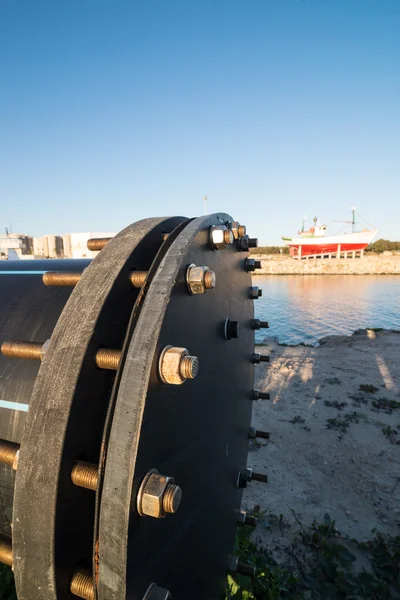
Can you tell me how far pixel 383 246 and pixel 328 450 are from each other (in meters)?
87.6

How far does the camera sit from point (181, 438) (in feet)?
4.24

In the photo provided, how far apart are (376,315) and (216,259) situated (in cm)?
2744

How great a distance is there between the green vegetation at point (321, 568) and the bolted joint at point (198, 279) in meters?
3.10

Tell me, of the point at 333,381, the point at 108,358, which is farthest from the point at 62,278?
the point at 333,381

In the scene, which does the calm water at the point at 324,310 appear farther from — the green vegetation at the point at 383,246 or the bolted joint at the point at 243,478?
the green vegetation at the point at 383,246

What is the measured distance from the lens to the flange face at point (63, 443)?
3.01ft

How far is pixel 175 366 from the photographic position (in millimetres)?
958

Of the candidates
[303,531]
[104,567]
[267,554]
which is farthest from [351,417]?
[104,567]

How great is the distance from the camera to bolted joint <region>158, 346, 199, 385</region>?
958 mm

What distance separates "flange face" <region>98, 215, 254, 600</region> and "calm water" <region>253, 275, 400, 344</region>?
1690 cm

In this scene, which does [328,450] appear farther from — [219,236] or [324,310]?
[324,310]

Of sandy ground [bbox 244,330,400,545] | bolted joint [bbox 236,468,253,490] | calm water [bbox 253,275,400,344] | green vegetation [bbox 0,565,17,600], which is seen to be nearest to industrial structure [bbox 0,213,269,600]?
bolted joint [bbox 236,468,253,490]

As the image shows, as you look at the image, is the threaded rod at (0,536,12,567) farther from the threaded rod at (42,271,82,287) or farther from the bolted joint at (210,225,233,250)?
the bolted joint at (210,225,233,250)

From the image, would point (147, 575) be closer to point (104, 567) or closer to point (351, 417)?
point (104, 567)
